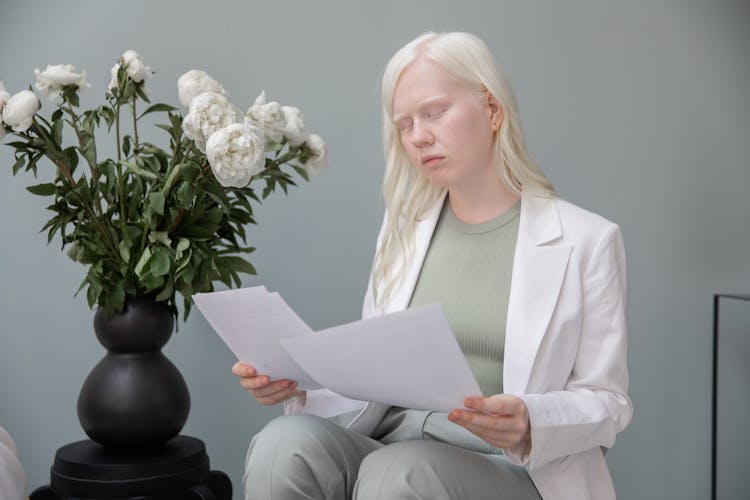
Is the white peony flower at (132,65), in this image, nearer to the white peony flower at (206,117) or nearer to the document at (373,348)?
the white peony flower at (206,117)

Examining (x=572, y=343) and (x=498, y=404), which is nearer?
(x=498, y=404)

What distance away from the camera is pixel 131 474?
1.68 meters

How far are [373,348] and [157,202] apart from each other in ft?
2.37

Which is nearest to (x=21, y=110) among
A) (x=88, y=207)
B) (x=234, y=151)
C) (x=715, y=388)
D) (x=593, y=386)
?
(x=88, y=207)

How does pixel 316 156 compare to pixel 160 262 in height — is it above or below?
above

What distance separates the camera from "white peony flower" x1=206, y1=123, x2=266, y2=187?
1.60 m

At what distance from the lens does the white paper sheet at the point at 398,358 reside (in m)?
1.12

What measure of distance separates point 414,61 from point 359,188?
85 cm

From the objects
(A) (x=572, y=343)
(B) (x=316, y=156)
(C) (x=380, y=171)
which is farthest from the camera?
(C) (x=380, y=171)

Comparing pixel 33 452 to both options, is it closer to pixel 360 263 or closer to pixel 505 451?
pixel 360 263

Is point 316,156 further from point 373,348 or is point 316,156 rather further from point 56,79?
point 373,348

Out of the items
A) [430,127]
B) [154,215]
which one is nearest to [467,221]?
[430,127]

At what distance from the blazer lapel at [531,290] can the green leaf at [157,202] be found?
68 cm

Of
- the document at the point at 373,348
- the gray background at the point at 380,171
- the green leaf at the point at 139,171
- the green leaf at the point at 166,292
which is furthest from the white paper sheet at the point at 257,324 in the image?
the gray background at the point at 380,171
